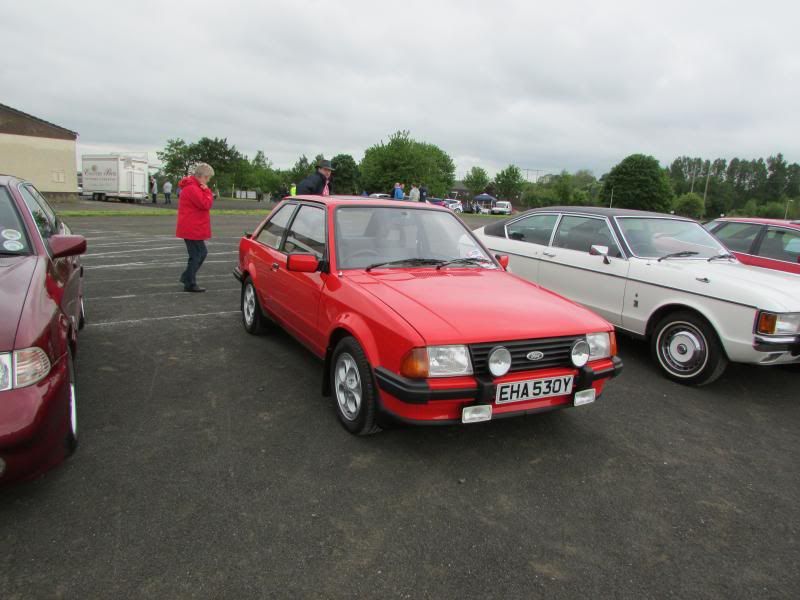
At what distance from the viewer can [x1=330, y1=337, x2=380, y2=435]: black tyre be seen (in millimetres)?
3088

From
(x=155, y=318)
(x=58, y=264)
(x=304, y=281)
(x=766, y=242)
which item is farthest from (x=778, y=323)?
(x=155, y=318)

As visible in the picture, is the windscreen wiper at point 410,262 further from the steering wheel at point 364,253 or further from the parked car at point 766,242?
the parked car at point 766,242

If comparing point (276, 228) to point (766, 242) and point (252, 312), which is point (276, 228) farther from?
point (766, 242)

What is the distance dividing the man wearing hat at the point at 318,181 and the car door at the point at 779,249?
6284mm

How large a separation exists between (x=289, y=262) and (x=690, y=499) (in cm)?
291

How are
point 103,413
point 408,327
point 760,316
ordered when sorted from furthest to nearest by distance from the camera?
1. point 760,316
2. point 103,413
3. point 408,327

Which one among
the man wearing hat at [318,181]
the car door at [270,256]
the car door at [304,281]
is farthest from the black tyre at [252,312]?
the man wearing hat at [318,181]

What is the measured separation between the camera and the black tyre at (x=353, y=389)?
3088 mm

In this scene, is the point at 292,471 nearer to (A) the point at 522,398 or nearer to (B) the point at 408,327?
(B) the point at 408,327

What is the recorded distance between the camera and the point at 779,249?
22.1ft

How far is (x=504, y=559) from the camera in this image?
2.30 meters

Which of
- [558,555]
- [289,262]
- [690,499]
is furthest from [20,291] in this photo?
[690,499]

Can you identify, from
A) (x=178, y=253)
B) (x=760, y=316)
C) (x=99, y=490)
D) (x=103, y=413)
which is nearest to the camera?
(x=99, y=490)

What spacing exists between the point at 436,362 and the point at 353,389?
73cm
